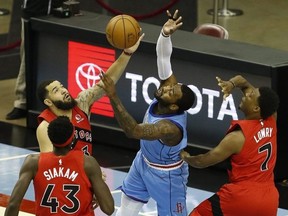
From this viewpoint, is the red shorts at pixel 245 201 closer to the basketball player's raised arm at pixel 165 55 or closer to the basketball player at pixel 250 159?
the basketball player at pixel 250 159

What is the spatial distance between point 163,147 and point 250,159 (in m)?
0.74

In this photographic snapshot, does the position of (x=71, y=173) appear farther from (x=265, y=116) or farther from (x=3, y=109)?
(x=3, y=109)

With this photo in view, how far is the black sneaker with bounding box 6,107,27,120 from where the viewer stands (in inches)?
500

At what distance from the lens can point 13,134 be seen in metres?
12.2

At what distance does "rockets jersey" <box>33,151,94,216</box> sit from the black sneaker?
5365mm

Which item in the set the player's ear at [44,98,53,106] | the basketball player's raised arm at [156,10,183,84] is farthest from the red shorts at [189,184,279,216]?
the player's ear at [44,98,53,106]

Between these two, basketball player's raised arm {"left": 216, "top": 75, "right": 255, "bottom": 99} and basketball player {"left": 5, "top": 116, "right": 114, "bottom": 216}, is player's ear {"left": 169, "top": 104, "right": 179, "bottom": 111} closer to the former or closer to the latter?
basketball player's raised arm {"left": 216, "top": 75, "right": 255, "bottom": 99}

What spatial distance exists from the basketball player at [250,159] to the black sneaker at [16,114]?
15.6 ft

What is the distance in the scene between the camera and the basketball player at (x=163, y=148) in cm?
832

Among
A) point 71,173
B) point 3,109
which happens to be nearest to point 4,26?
point 3,109

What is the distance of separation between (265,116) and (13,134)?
4.59 m

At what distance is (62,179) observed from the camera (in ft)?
24.1

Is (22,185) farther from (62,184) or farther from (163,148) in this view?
(163,148)

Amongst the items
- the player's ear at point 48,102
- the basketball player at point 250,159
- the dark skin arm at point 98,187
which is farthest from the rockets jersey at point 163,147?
the dark skin arm at point 98,187
